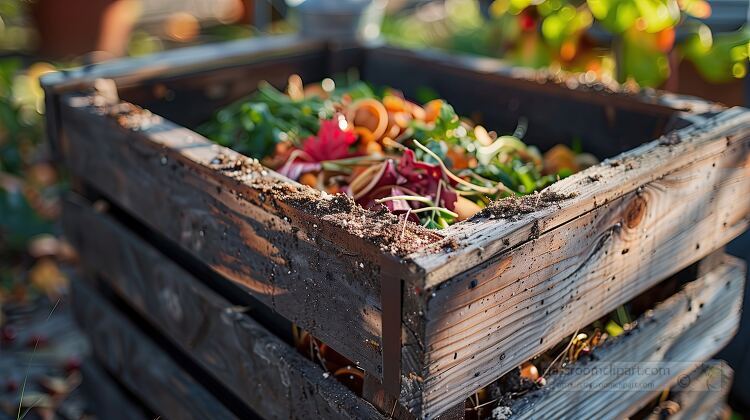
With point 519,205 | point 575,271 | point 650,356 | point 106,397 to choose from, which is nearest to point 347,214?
point 519,205

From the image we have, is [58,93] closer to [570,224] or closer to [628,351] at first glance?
[570,224]

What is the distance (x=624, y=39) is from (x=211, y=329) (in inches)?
56.4

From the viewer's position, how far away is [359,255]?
40.9 inches

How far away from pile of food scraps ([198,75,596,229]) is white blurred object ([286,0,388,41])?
43 centimetres

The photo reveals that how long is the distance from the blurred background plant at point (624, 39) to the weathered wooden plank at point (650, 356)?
2.11ft

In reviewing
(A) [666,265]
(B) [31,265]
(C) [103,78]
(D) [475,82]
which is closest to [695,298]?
(A) [666,265]

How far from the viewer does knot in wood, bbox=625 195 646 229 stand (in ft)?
4.07

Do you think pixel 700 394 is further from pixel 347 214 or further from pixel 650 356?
pixel 347 214

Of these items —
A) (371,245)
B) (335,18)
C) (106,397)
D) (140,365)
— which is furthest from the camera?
(335,18)

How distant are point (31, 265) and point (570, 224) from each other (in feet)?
8.29

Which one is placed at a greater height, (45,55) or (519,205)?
(519,205)

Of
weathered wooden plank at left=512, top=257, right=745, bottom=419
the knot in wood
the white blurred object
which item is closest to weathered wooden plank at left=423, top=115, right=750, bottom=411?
the knot in wood

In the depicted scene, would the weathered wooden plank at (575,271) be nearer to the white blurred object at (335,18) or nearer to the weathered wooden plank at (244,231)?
the weathered wooden plank at (244,231)

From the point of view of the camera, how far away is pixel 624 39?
2162 millimetres
